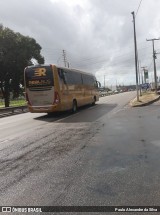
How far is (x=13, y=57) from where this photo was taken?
5009 cm

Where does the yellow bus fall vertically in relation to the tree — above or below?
below

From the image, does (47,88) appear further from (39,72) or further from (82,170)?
(82,170)

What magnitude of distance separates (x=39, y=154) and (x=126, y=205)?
4951 millimetres

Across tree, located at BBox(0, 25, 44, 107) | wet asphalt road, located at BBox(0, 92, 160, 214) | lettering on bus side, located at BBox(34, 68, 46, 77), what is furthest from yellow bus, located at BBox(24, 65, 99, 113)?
tree, located at BBox(0, 25, 44, 107)

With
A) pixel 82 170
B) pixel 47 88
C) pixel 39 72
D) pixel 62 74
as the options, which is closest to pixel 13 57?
pixel 62 74

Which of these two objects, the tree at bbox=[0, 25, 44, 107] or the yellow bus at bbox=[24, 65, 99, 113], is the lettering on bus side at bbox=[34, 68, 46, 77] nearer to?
the yellow bus at bbox=[24, 65, 99, 113]

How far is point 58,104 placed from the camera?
2411cm

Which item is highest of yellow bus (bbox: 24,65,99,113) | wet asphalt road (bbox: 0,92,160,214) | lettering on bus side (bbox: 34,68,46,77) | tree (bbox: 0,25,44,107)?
tree (bbox: 0,25,44,107)

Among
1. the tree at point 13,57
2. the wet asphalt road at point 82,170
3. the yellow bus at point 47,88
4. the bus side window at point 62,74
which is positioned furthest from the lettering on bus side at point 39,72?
the tree at point 13,57

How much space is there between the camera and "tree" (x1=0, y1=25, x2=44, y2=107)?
164 feet

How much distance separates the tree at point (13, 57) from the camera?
50.0 metres

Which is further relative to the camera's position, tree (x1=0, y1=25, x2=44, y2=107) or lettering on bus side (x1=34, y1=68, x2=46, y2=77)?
tree (x1=0, y1=25, x2=44, y2=107)

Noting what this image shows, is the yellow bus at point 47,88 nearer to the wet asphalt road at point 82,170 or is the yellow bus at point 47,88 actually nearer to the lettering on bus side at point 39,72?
the lettering on bus side at point 39,72

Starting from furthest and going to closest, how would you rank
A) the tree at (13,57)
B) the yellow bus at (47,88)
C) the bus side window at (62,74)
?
1. the tree at (13,57)
2. the bus side window at (62,74)
3. the yellow bus at (47,88)
